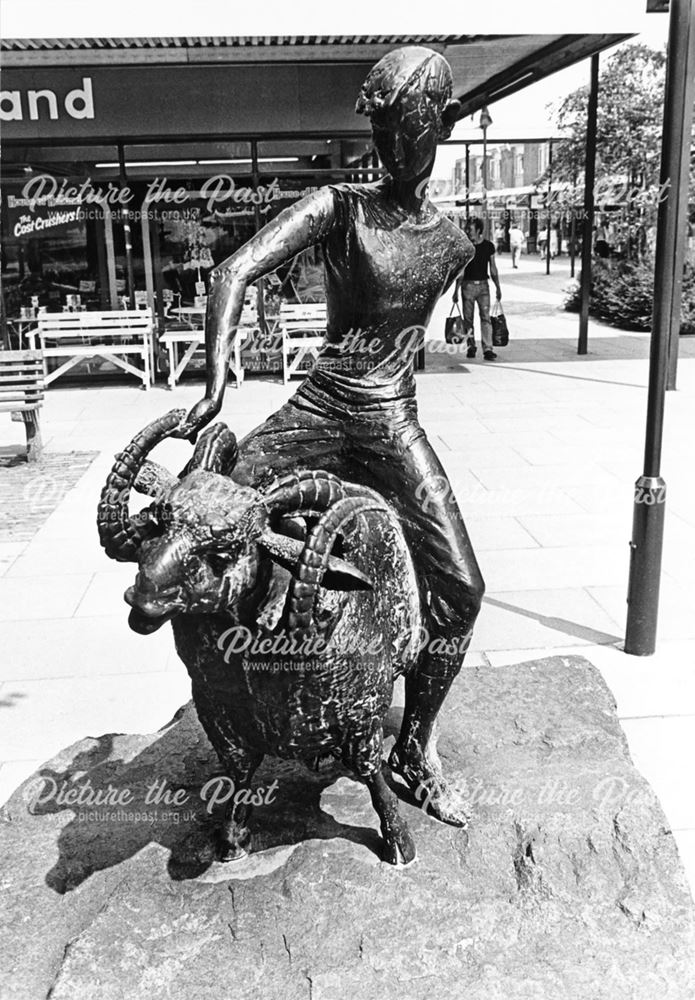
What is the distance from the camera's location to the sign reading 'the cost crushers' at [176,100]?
1288 cm

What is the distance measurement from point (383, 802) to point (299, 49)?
431 inches

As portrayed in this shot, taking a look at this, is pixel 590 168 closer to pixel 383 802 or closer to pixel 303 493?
pixel 383 802

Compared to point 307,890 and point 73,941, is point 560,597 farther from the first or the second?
point 73,941

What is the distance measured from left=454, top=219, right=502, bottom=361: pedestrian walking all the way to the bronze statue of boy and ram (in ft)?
37.7

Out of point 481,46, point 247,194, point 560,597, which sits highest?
point 481,46

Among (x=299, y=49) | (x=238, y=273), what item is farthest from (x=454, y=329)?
(x=238, y=273)

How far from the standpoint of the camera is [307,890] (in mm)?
2811

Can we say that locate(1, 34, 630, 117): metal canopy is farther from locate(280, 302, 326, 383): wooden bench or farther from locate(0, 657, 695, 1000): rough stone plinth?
locate(0, 657, 695, 1000): rough stone plinth

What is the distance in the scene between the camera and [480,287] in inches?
572

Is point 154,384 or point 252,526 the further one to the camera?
point 154,384

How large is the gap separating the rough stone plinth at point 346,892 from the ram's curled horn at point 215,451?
126 centimetres

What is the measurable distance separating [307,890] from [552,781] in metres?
0.97

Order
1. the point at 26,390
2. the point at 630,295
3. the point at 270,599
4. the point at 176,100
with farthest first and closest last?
the point at 630,295, the point at 176,100, the point at 26,390, the point at 270,599

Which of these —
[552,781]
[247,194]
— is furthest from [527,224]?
[552,781]
